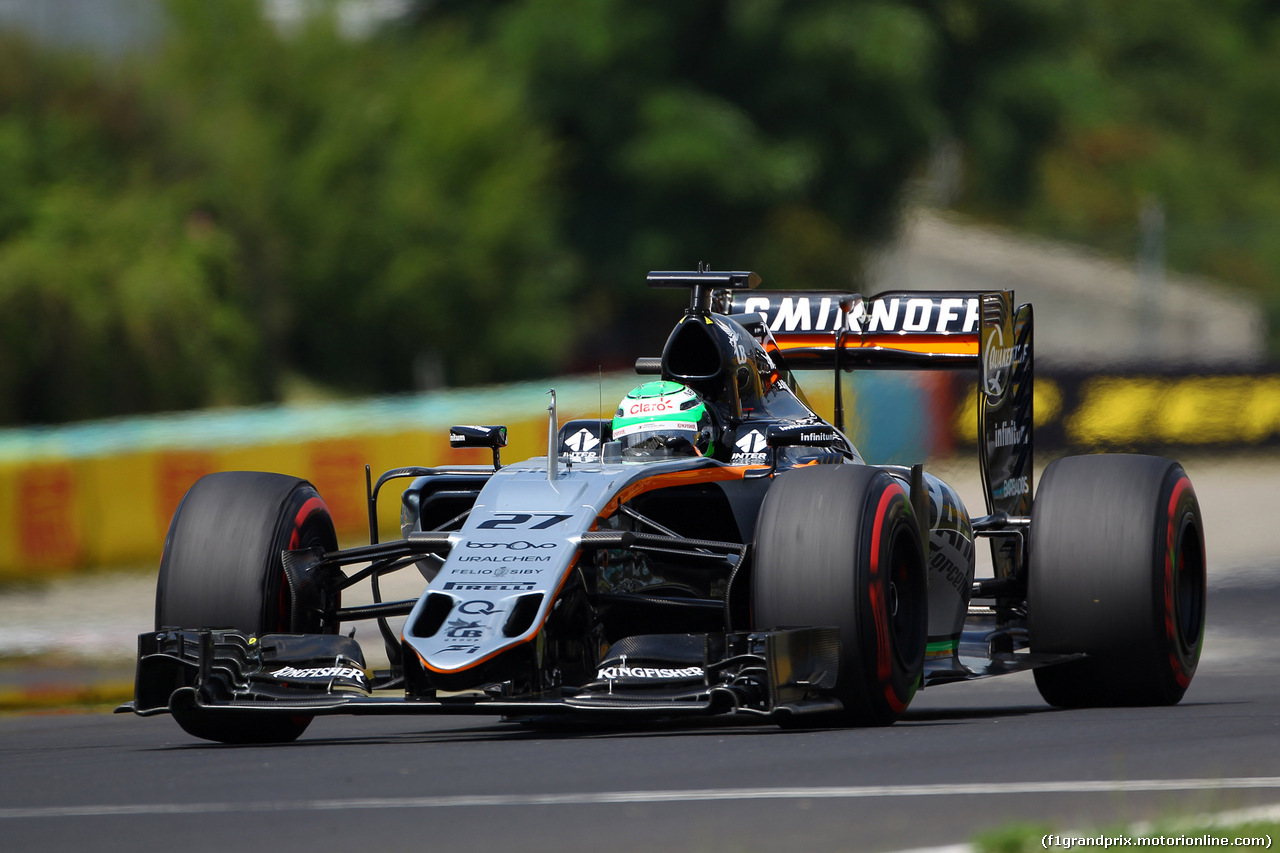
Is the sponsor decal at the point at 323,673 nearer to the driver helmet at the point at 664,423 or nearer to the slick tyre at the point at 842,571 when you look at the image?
the slick tyre at the point at 842,571

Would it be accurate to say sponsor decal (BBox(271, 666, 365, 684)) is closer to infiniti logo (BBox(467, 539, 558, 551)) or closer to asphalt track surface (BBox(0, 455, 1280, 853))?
asphalt track surface (BBox(0, 455, 1280, 853))

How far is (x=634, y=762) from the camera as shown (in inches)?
291

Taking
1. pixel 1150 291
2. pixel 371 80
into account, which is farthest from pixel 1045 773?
pixel 371 80

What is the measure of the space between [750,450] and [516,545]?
1850 millimetres

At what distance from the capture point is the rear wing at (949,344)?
11.0 meters

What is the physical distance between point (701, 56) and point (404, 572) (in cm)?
2699

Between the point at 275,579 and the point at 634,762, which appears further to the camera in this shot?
the point at 275,579

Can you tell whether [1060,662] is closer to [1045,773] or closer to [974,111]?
[1045,773]

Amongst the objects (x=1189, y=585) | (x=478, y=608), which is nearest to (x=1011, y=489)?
(x=1189, y=585)

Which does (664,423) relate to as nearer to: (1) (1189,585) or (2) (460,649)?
(2) (460,649)

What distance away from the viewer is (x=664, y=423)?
959cm

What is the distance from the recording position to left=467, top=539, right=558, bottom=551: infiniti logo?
825 centimetres

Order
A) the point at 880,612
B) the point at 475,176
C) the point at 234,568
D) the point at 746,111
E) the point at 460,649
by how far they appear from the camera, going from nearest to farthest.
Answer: the point at 460,649 < the point at 880,612 < the point at 234,568 < the point at 475,176 < the point at 746,111

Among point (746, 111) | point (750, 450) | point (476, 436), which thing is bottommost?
point (750, 450)
